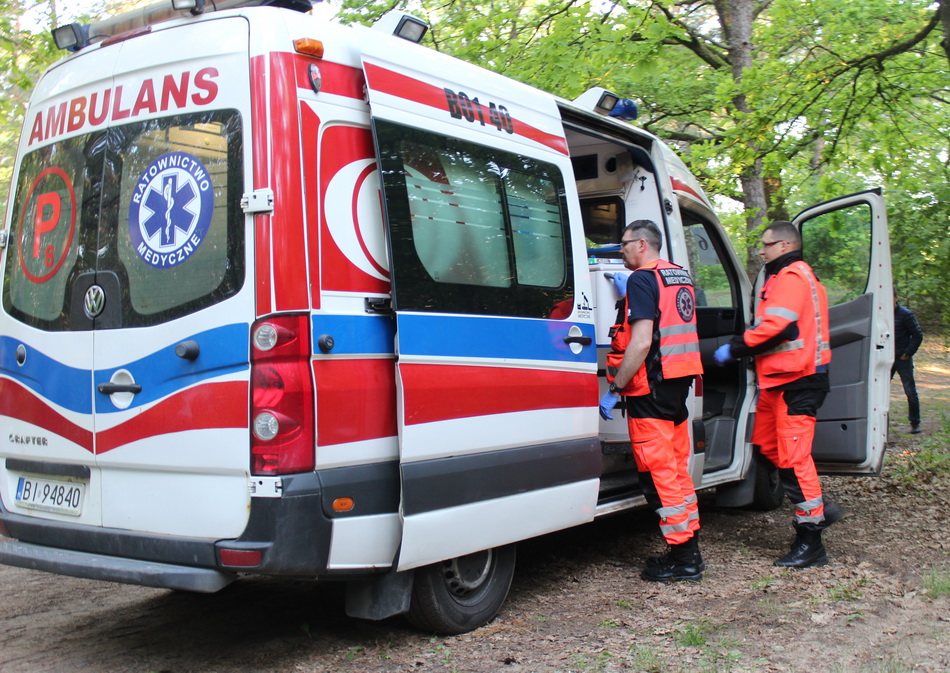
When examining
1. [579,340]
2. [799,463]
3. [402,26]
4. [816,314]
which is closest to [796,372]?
[816,314]

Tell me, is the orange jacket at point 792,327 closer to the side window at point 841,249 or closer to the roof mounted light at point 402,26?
the side window at point 841,249

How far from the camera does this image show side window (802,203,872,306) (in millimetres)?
5516

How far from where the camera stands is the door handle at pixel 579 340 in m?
4.22

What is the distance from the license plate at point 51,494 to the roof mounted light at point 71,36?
5.92 feet

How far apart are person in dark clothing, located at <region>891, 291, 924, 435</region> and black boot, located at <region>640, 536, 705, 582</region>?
19.6ft

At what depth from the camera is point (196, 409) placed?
124 inches

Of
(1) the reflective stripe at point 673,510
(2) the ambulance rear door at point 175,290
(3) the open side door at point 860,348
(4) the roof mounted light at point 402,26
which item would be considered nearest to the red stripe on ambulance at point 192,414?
(2) the ambulance rear door at point 175,290

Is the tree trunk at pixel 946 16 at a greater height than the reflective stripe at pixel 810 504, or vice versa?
the tree trunk at pixel 946 16

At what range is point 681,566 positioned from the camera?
184 inches

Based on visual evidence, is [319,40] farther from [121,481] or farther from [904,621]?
[904,621]

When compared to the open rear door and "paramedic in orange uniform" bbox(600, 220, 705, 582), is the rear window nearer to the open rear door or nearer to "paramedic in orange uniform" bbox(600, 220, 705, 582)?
the open rear door

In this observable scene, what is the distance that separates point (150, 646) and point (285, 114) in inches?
92.3

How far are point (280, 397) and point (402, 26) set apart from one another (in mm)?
1671

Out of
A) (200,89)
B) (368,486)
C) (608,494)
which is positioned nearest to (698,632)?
(608,494)
